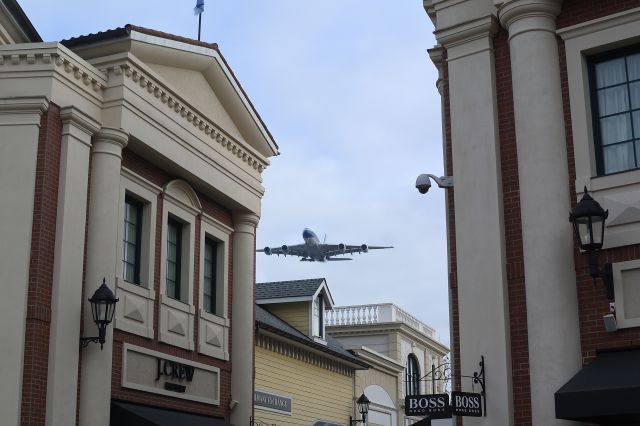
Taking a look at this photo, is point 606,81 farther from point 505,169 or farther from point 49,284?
point 49,284

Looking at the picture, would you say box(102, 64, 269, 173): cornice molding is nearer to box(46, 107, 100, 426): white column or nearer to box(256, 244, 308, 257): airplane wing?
box(46, 107, 100, 426): white column

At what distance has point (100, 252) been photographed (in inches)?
647

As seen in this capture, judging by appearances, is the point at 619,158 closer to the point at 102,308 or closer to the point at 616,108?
the point at 616,108

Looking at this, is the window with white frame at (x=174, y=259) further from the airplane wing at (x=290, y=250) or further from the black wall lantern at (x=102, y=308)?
the airplane wing at (x=290, y=250)

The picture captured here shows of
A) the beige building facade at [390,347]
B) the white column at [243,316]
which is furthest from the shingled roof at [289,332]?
the beige building facade at [390,347]

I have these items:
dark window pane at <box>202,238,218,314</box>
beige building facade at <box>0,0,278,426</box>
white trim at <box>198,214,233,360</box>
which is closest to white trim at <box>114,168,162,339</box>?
beige building facade at <box>0,0,278,426</box>

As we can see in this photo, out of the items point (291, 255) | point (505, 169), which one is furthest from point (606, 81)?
point (291, 255)

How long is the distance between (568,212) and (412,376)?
30111mm

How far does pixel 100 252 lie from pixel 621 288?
8842 mm

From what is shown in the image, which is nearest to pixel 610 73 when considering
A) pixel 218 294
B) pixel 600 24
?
pixel 600 24

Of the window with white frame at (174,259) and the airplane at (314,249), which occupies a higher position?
the airplane at (314,249)

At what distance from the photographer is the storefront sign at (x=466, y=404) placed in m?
11.1

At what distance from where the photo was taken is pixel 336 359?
30578 mm

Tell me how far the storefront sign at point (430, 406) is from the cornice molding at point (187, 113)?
29.7ft
